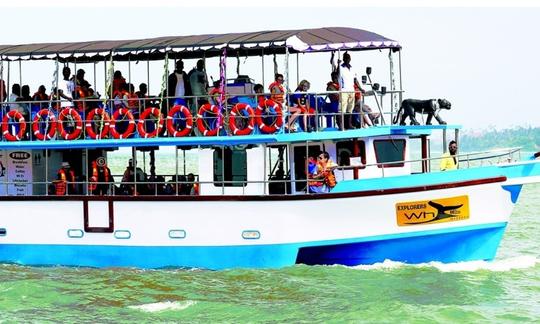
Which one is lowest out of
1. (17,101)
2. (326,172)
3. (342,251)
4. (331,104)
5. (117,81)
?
(342,251)

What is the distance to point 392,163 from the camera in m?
21.5

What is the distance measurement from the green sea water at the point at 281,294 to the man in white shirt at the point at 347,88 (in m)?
2.85

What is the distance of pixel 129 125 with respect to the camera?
22.8m

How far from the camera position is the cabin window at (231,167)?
22344 mm

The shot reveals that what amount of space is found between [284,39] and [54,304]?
6.30 metres

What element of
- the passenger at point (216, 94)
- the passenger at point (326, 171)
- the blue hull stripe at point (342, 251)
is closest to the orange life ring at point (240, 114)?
the passenger at point (216, 94)

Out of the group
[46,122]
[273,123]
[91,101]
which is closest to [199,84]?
[91,101]

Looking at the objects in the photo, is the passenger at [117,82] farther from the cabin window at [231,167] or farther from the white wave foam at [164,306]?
the white wave foam at [164,306]

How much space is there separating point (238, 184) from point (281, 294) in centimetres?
306

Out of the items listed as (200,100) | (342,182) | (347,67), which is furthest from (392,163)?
(200,100)

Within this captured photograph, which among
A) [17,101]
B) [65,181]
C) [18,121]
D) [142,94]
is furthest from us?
[17,101]

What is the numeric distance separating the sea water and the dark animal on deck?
3.06 meters

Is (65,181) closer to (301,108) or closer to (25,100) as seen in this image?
(25,100)

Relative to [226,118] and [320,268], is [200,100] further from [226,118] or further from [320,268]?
[320,268]
